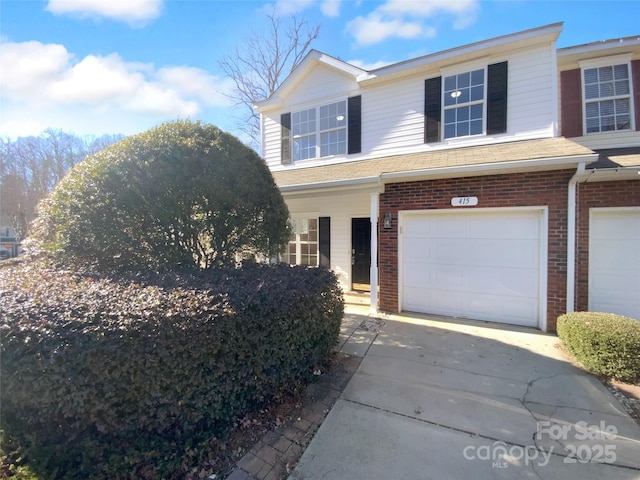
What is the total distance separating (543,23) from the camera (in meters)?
5.80

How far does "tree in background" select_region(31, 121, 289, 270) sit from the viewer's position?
3.81 meters

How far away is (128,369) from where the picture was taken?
2131 millimetres

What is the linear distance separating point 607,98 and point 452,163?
418 cm

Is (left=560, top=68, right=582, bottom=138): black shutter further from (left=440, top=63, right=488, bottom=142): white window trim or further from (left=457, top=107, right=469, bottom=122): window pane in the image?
(left=457, top=107, right=469, bottom=122): window pane

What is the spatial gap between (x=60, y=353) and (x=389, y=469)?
2.61m

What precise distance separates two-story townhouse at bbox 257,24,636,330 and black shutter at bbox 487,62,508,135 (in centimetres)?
2

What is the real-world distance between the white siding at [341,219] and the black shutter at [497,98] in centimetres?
340

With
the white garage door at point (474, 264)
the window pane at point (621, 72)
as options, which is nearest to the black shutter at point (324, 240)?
the white garage door at point (474, 264)

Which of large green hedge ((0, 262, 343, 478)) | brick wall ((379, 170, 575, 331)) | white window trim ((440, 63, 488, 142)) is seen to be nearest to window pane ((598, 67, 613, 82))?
white window trim ((440, 63, 488, 142))

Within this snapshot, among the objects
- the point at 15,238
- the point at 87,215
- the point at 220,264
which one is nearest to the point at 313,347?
the point at 220,264

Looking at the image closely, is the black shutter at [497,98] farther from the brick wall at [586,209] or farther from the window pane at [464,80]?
the brick wall at [586,209]

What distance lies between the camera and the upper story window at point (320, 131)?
8.15 meters

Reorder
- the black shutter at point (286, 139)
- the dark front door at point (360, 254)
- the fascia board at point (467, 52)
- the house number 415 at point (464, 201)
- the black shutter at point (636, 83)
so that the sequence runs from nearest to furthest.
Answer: the house number 415 at point (464, 201), the fascia board at point (467, 52), the black shutter at point (636, 83), the dark front door at point (360, 254), the black shutter at point (286, 139)

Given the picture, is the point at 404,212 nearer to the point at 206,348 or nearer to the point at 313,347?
the point at 313,347
